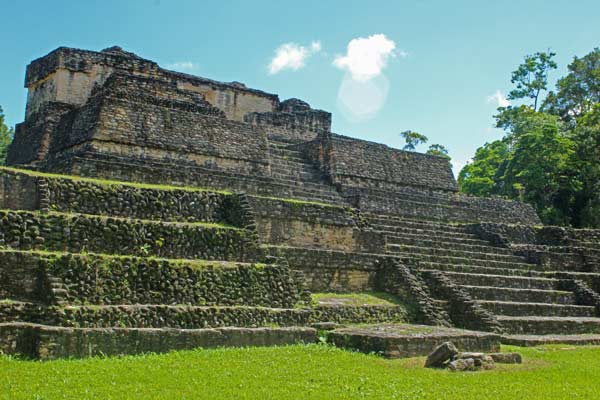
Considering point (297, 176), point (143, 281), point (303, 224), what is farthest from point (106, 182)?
point (297, 176)

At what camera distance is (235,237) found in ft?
41.7

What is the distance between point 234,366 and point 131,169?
21.6 ft

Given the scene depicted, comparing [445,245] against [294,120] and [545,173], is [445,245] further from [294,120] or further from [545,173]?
[545,173]

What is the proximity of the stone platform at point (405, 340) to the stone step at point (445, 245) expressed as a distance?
526 centimetres

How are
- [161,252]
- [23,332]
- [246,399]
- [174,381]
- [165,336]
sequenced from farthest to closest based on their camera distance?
1. [161,252]
2. [165,336]
3. [23,332]
4. [174,381]
5. [246,399]

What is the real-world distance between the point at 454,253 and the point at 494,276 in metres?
1.37

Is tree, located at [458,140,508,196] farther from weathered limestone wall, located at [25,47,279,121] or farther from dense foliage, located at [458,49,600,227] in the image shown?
weathered limestone wall, located at [25,47,279,121]

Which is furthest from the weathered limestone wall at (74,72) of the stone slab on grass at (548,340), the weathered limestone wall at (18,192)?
the stone slab on grass at (548,340)

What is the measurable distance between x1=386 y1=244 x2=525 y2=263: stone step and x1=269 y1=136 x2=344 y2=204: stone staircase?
7.53 feet

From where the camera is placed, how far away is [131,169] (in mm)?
14250

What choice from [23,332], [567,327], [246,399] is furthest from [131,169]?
[567,327]

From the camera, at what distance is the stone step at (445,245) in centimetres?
1722

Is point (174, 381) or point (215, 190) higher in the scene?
point (215, 190)

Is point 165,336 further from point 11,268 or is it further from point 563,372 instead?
point 563,372
